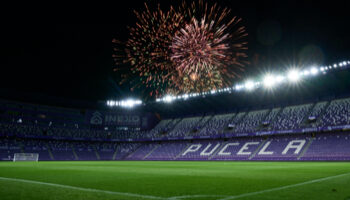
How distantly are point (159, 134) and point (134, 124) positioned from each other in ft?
32.9

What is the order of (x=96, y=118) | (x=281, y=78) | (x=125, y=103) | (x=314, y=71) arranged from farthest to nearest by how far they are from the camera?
(x=125, y=103), (x=96, y=118), (x=281, y=78), (x=314, y=71)

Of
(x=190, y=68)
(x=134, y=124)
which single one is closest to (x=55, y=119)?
(x=134, y=124)

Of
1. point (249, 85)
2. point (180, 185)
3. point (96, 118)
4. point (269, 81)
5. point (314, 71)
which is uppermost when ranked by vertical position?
point (314, 71)

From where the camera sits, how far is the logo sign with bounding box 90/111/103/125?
70.6 m

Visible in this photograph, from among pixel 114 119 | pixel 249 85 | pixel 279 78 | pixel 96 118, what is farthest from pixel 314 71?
pixel 96 118

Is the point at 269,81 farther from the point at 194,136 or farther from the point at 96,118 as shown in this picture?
the point at 96,118

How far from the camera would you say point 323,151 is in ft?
128

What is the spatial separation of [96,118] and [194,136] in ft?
97.2

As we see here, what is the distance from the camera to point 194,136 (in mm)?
57094

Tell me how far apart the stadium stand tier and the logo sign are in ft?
4.70

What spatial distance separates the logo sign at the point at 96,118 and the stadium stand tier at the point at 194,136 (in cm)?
143

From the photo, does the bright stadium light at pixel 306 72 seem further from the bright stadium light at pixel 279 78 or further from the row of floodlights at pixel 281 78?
the bright stadium light at pixel 279 78

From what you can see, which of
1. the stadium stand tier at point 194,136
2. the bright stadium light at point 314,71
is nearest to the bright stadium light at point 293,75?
the bright stadium light at point 314,71

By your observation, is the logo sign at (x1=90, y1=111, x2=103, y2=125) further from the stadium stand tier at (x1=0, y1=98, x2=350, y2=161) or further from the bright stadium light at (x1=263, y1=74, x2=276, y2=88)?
the bright stadium light at (x1=263, y1=74, x2=276, y2=88)
